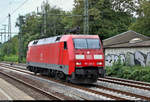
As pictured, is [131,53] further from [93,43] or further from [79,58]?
[79,58]

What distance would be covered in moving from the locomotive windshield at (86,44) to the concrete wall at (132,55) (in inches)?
351

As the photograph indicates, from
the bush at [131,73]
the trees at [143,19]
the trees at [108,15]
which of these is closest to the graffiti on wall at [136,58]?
the bush at [131,73]

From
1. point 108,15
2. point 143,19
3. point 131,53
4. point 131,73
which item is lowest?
point 131,73

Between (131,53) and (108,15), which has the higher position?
(108,15)

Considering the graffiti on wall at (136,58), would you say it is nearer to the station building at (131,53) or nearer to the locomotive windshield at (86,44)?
the station building at (131,53)

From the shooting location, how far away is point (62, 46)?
55.1 ft

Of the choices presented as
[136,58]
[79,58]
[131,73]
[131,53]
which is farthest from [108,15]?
[79,58]

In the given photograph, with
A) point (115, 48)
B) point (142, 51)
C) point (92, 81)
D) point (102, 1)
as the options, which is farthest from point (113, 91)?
point (102, 1)

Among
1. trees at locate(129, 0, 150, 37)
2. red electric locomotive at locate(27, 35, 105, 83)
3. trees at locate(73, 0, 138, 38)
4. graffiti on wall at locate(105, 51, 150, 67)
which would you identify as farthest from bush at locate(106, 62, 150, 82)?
trees at locate(129, 0, 150, 37)

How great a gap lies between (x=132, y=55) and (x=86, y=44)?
10.6m

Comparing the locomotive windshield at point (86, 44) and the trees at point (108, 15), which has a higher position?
the trees at point (108, 15)

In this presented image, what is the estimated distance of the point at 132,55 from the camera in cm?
2555

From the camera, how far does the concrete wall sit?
24000mm

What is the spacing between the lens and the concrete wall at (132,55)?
24000mm
